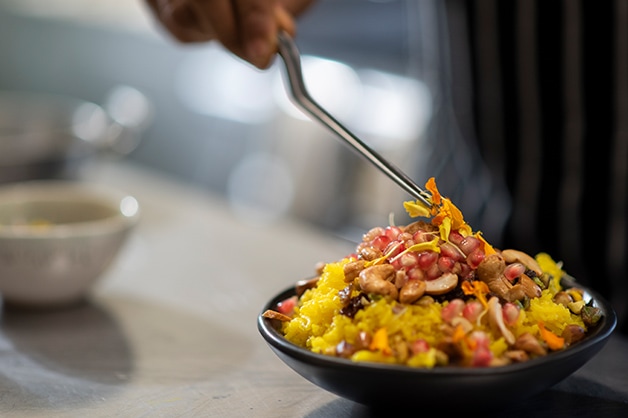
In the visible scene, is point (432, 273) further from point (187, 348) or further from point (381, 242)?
point (187, 348)

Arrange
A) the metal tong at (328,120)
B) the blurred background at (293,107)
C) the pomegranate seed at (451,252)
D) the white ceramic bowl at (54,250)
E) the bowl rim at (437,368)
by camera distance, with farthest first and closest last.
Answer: the blurred background at (293,107)
the white ceramic bowl at (54,250)
the metal tong at (328,120)
the pomegranate seed at (451,252)
the bowl rim at (437,368)

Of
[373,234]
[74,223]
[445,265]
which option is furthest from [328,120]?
[74,223]

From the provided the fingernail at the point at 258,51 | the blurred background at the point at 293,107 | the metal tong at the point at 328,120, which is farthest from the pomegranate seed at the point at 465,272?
the blurred background at the point at 293,107

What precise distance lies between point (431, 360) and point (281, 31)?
705 millimetres

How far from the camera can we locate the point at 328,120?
110 centimetres

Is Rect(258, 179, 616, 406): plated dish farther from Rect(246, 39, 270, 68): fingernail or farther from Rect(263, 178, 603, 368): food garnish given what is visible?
Rect(246, 39, 270, 68): fingernail

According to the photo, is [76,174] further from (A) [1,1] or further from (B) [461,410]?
(A) [1,1]

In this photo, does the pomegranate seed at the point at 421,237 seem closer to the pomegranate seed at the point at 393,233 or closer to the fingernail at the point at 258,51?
the pomegranate seed at the point at 393,233

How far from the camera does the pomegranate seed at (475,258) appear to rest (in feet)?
2.83

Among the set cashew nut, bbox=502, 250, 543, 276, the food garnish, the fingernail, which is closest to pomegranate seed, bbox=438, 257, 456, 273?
the food garnish

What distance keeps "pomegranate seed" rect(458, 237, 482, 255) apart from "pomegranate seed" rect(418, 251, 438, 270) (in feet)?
0.15

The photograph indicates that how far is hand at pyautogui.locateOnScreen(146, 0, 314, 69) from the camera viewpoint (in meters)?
1.28

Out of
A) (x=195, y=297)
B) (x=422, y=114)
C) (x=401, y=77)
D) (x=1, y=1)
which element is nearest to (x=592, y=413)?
(x=195, y=297)

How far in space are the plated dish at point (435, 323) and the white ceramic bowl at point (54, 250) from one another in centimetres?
43
